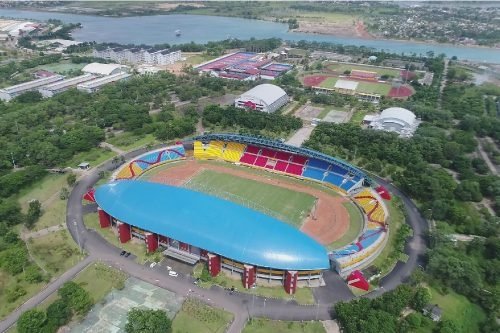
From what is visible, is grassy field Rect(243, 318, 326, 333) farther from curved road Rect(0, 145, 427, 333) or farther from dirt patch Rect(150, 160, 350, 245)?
dirt patch Rect(150, 160, 350, 245)

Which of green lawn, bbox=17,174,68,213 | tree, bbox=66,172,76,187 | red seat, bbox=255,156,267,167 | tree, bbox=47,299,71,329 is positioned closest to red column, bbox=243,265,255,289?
tree, bbox=47,299,71,329

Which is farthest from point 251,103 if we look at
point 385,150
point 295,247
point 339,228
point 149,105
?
point 295,247

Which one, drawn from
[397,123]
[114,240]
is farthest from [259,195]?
[397,123]

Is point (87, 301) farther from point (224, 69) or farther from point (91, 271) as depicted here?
point (224, 69)

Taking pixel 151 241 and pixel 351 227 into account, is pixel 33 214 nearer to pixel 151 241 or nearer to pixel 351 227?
pixel 151 241

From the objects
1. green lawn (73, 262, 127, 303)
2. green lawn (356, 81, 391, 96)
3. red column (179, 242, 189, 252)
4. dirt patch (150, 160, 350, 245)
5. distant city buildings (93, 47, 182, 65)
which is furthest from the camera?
distant city buildings (93, 47, 182, 65)

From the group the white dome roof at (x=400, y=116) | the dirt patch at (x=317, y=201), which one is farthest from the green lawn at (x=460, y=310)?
the white dome roof at (x=400, y=116)

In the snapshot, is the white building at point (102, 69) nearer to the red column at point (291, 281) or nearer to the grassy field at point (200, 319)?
the grassy field at point (200, 319)
